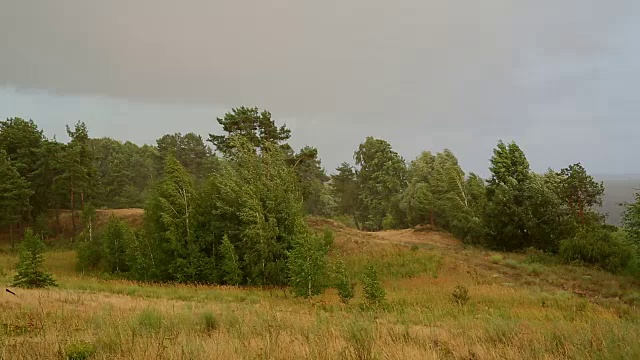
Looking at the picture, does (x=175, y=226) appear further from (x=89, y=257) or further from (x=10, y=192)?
(x=10, y=192)

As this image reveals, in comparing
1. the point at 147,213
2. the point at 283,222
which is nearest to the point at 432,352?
the point at 283,222

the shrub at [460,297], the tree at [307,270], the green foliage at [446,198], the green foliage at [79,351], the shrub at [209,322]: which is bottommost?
the shrub at [460,297]

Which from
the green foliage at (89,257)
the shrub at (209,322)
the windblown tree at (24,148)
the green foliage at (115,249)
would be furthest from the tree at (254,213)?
the windblown tree at (24,148)

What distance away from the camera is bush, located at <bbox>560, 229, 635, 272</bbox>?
26328 mm

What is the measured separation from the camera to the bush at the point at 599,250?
26328 millimetres

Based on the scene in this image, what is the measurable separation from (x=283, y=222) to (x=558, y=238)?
22.3 m

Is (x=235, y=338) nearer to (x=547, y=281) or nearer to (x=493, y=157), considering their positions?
(x=547, y=281)

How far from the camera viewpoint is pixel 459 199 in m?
41.1

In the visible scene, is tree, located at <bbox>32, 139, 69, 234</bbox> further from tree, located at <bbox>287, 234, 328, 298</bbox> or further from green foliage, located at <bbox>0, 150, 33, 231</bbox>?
tree, located at <bbox>287, 234, 328, 298</bbox>

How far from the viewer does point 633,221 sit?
2350 centimetres

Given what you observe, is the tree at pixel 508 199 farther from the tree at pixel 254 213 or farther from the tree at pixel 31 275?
the tree at pixel 31 275

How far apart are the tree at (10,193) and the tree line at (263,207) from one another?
0.12m

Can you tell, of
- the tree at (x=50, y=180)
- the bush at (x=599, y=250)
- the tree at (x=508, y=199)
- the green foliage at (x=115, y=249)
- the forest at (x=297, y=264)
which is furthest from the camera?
the tree at (x=50, y=180)

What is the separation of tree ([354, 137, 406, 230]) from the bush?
26037 mm
